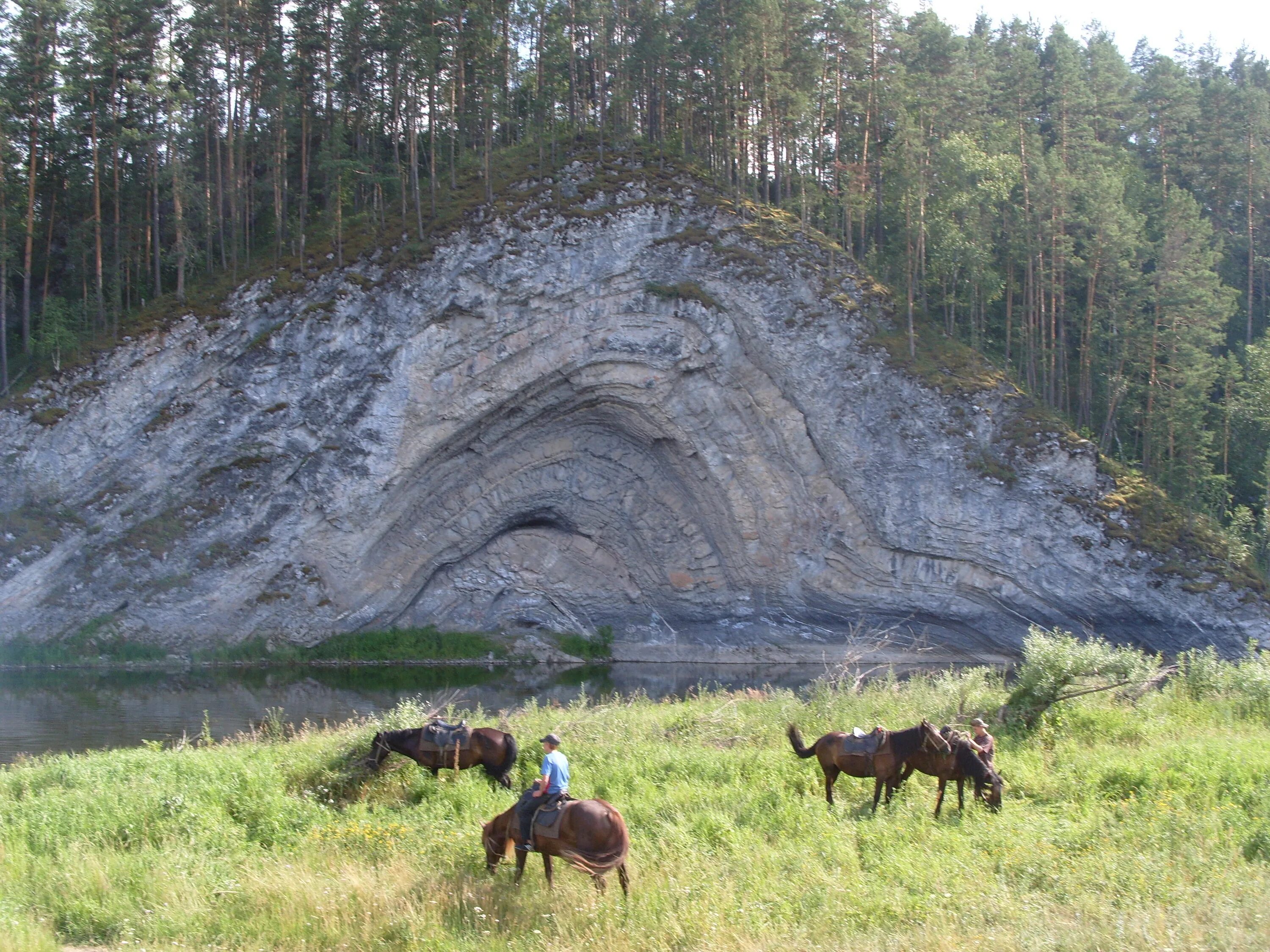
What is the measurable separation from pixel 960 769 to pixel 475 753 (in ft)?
17.2

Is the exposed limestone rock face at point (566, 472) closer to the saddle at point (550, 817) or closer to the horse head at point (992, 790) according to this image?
the horse head at point (992, 790)

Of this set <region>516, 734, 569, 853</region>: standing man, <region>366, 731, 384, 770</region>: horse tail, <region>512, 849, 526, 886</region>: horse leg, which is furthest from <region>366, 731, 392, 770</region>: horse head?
<region>516, 734, 569, 853</region>: standing man

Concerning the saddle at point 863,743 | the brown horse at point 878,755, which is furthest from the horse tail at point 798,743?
the saddle at point 863,743

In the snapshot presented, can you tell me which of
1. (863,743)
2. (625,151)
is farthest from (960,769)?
(625,151)

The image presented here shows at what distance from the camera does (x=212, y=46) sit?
1388 inches

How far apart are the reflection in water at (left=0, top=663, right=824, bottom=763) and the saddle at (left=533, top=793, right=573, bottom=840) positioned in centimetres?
940

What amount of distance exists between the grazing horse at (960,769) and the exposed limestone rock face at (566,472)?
Result: 71.0 feet

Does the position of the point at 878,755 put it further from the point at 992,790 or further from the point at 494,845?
the point at 494,845

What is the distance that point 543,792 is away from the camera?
26.4 ft

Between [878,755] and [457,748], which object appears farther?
[457,748]

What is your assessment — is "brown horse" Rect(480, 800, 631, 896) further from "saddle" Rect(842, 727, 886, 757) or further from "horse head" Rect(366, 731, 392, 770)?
"horse head" Rect(366, 731, 392, 770)

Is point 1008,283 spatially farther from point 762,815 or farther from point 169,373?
point 762,815

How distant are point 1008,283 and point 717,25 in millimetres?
14805

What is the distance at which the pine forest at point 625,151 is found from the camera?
108 feet
